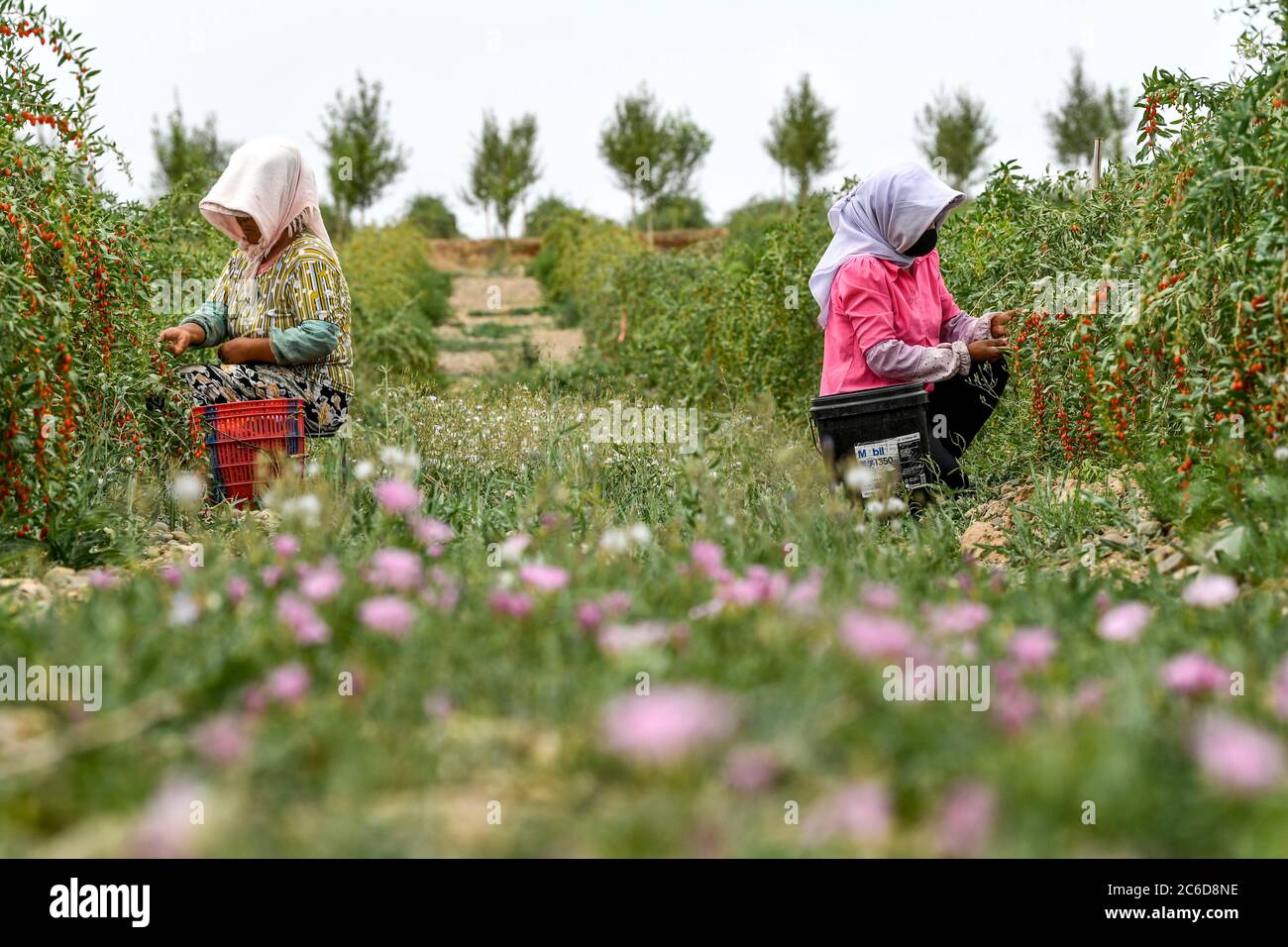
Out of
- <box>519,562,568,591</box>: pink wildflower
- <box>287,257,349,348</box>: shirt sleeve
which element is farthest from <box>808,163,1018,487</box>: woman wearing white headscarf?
<box>519,562,568,591</box>: pink wildflower

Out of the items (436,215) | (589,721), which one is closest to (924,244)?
(589,721)

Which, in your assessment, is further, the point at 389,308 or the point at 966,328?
the point at 389,308

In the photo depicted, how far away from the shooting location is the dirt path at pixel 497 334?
10.6 m

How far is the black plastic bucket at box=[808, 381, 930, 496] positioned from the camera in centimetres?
372

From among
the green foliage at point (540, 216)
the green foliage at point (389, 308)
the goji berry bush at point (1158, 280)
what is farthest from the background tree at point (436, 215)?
the goji berry bush at point (1158, 280)

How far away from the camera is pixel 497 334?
14117mm

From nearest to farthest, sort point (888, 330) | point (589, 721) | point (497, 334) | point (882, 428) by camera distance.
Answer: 1. point (589, 721)
2. point (882, 428)
3. point (888, 330)
4. point (497, 334)

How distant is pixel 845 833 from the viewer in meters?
1.25

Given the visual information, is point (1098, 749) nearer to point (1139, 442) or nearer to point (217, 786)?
point (217, 786)

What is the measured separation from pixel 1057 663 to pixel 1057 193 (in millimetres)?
3682

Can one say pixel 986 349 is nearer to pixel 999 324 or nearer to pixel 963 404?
pixel 999 324

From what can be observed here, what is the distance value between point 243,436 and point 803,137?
60.9ft

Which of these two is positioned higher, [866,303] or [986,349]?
[866,303]

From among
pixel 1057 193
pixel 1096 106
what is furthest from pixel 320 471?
pixel 1096 106
